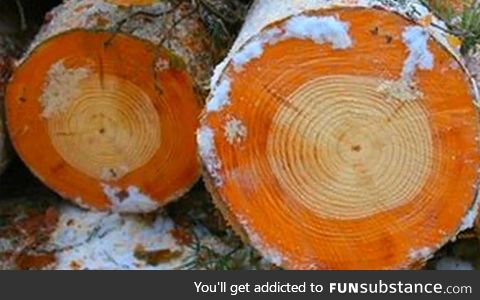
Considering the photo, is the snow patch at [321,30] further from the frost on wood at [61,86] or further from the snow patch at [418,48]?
the frost on wood at [61,86]

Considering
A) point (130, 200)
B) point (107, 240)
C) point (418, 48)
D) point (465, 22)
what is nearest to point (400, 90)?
point (418, 48)

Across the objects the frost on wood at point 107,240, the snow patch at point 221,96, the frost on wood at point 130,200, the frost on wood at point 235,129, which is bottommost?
the frost on wood at point 107,240

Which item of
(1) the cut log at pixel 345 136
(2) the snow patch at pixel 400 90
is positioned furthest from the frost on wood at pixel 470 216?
(2) the snow patch at pixel 400 90

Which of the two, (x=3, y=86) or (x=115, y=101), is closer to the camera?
(x=115, y=101)

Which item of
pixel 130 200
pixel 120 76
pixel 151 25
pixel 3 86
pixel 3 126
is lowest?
pixel 130 200

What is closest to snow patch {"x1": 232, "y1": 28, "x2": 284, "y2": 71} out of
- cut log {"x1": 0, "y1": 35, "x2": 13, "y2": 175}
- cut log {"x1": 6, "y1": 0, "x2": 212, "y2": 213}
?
cut log {"x1": 6, "y1": 0, "x2": 212, "y2": 213}

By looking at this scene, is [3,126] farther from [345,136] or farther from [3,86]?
[345,136]
